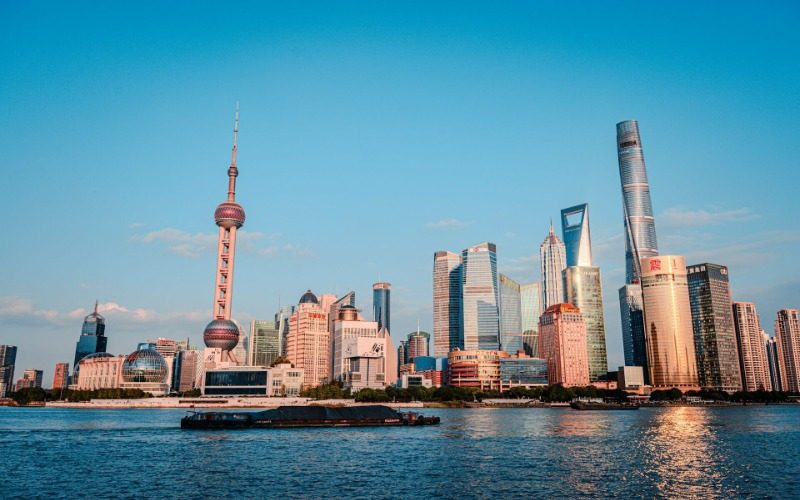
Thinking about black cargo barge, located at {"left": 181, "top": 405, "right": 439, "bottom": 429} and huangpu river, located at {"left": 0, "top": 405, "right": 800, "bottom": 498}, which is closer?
huangpu river, located at {"left": 0, "top": 405, "right": 800, "bottom": 498}

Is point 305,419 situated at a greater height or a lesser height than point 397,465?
greater

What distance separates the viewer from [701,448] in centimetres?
9881

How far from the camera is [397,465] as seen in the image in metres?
79.9

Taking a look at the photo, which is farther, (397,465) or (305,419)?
(305,419)

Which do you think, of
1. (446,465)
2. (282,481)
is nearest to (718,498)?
(446,465)

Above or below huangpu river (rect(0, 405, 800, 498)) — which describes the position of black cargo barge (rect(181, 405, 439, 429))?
above

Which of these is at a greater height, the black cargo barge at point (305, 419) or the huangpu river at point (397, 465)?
the black cargo barge at point (305, 419)

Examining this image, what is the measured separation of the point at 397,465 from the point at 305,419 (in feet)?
234

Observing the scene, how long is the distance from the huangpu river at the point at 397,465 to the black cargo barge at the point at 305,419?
13815 millimetres

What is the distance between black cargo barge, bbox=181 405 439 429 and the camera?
139250 millimetres

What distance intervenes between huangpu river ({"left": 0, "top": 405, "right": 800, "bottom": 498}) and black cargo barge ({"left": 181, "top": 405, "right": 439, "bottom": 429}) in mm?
13815

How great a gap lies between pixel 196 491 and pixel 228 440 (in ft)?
164

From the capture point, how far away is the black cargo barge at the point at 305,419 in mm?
139250

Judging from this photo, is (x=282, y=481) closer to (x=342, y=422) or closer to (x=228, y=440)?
(x=228, y=440)
